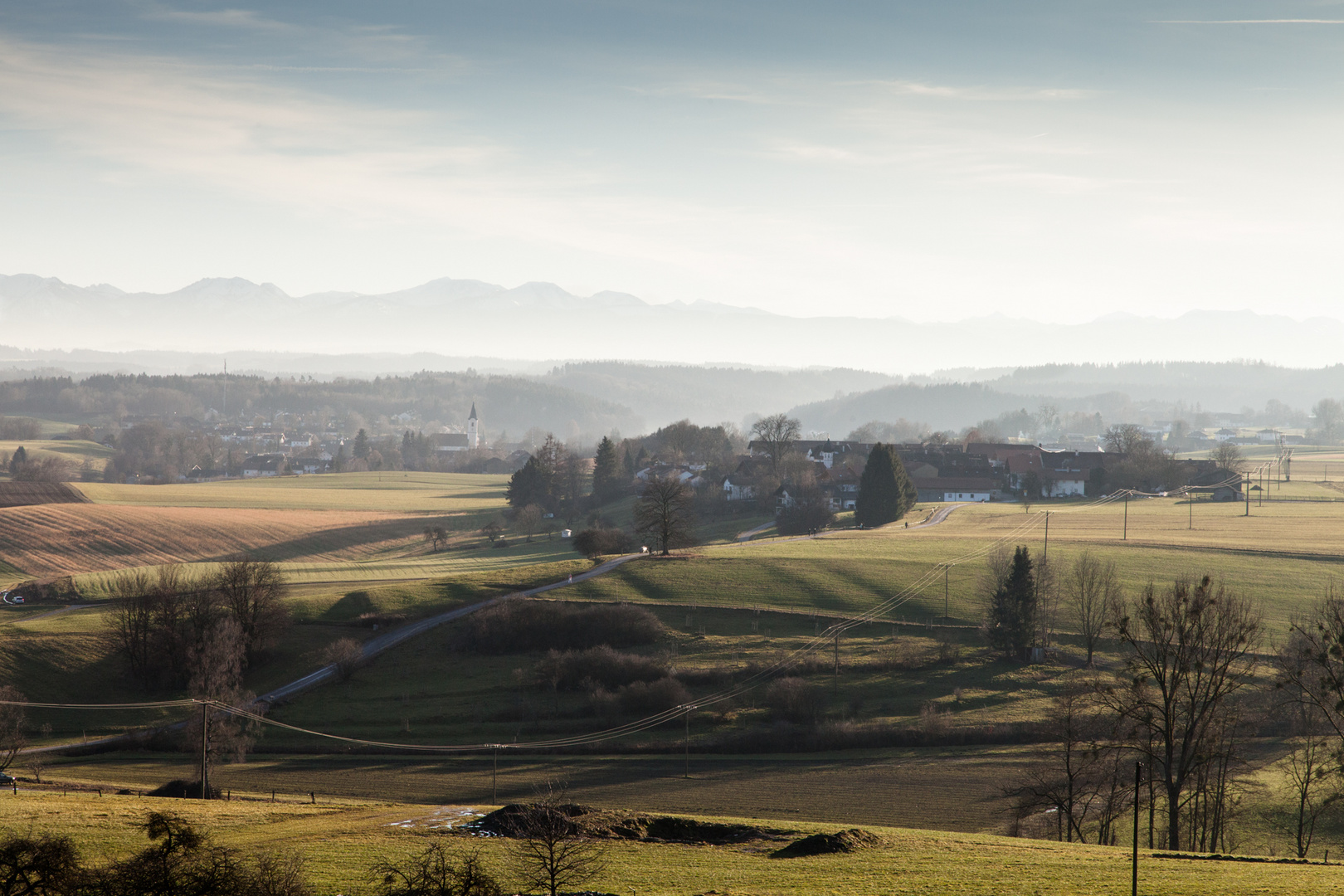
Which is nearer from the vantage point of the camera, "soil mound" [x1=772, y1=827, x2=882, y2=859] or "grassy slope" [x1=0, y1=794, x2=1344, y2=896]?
"grassy slope" [x1=0, y1=794, x2=1344, y2=896]

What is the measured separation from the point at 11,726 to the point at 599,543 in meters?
46.2

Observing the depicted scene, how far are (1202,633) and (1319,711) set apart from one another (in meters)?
17.0

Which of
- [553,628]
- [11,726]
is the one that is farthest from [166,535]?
[553,628]

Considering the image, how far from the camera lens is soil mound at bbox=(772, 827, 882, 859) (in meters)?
26.7

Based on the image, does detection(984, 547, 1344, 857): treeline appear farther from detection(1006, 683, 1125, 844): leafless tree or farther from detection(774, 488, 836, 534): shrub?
detection(774, 488, 836, 534): shrub

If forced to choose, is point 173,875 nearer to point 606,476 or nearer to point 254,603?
point 254,603

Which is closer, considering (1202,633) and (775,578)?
(1202,633)

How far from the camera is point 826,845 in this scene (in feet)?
89.1

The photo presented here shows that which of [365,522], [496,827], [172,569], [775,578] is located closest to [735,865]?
[496,827]

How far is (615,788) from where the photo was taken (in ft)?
135

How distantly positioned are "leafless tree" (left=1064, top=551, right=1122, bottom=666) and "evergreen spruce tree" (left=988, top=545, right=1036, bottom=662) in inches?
145

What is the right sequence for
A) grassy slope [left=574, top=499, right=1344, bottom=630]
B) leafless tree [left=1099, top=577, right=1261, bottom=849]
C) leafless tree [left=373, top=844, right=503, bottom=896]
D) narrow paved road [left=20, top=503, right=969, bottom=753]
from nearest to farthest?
leafless tree [left=373, top=844, right=503, bottom=896] < leafless tree [left=1099, top=577, right=1261, bottom=849] < narrow paved road [left=20, top=503, right=969, bottom=753] < grassy slope [left=574, top=499, right=1344, bottom=630]

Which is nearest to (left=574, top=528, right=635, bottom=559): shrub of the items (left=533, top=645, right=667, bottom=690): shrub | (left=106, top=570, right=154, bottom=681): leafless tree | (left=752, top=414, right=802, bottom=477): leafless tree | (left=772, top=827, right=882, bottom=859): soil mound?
(left=533, top=645, right=667, bottom=690): shrub

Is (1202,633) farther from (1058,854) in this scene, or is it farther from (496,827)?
(496,827)
